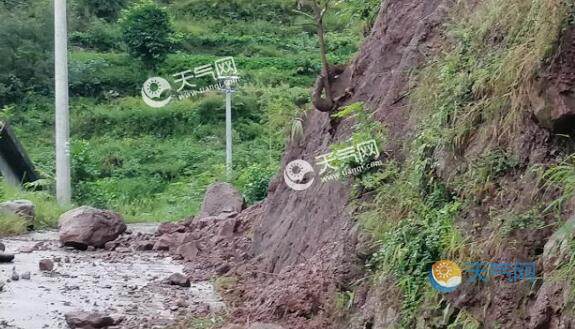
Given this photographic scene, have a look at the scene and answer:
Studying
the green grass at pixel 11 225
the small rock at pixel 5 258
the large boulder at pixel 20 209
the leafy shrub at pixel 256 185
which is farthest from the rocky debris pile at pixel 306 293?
the leafy shrub at pixel 256 185

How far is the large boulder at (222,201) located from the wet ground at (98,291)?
2.50m

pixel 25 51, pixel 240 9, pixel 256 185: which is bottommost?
pixel 256 185

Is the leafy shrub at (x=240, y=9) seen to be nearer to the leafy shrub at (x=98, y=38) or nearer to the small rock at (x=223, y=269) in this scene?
the leafy shrub at (x=98, y=38)

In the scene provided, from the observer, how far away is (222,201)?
591 inches

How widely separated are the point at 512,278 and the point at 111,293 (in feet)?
18.9

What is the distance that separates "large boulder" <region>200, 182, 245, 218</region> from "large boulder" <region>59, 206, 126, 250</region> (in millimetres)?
2235

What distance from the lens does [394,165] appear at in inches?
264
